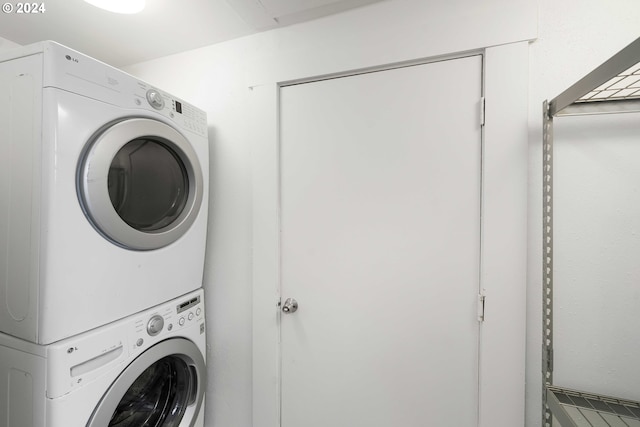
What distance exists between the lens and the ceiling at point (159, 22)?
37.5 inches

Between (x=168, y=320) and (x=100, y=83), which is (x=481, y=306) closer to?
(x=168, y=320)

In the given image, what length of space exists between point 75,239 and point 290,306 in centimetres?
74

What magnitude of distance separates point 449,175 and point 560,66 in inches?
18.2

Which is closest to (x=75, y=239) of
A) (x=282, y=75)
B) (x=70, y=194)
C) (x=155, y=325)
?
(x=70, y=194)

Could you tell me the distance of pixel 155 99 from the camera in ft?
2.83

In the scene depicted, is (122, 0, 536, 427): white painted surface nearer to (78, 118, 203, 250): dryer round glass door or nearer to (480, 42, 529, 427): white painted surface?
(480, 42, 529, 427): white painted surface

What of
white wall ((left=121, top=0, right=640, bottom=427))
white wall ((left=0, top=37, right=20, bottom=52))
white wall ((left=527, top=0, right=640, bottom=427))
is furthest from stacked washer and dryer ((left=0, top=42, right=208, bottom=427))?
white wall ((left=527, top=0, right=640, bottom=427))

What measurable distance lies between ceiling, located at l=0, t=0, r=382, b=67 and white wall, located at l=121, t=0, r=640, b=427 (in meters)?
0.05

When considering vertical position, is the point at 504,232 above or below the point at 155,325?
above

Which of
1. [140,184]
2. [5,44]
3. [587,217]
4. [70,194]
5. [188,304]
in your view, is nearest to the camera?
[70,194]

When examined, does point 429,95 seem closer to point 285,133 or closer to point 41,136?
point 285,133

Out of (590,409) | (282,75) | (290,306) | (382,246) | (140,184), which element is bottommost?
(590,409)

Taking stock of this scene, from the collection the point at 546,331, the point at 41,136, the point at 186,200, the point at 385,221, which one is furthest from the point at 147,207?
the point at 546,331

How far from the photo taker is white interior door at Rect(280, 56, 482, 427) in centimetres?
87
